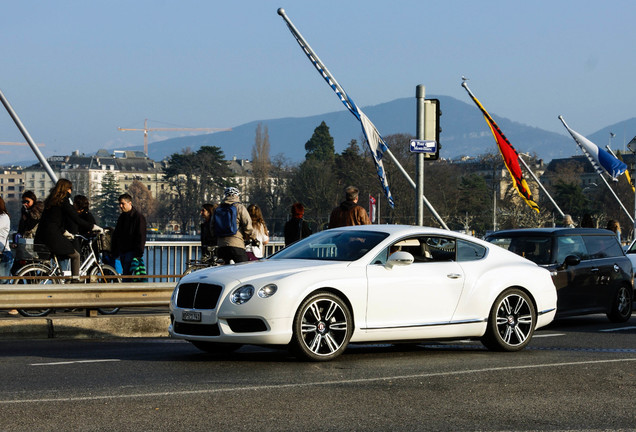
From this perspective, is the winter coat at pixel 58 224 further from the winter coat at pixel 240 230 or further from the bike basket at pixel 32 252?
the winter coat at pixel 240 230

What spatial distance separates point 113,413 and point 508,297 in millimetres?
5692

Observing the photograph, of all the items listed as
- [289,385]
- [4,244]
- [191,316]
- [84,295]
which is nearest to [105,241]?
[4,244]

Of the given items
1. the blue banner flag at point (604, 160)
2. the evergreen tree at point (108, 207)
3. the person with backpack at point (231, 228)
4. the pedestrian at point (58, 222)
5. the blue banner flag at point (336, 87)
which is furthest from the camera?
the evergreen tree at point (108, 207)

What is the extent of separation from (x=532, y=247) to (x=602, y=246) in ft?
4.40

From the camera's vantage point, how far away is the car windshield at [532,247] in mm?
15469

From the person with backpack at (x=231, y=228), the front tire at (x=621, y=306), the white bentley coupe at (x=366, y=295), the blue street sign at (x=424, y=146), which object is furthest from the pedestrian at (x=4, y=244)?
the front tire at (x=621, y=306)

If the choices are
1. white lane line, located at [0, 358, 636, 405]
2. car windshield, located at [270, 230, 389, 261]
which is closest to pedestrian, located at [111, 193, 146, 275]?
car windshield, located at [270, 230, 389, 261]

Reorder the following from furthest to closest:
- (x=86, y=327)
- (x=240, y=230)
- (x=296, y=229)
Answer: (x=296, y=229) → (x=240, y=230) → (x=86, y=327)

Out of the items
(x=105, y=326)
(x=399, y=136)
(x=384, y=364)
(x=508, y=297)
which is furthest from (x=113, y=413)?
(x=399, y=136)

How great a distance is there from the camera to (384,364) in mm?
10312

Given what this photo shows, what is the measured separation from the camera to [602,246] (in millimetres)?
16328

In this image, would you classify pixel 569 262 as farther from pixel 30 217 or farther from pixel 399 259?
pixel 30 217

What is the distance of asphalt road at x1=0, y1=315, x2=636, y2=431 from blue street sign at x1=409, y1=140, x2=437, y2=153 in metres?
4.88

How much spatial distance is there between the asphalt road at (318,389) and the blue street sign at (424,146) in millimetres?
4877
